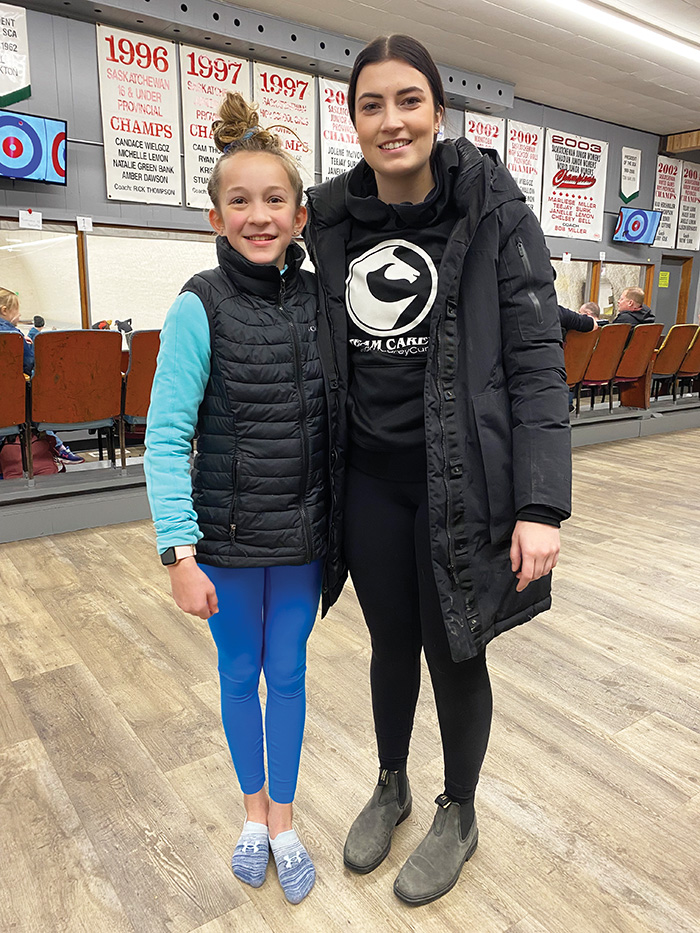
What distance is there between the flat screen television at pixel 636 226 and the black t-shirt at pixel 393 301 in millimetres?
9233

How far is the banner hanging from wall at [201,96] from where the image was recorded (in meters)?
5.51

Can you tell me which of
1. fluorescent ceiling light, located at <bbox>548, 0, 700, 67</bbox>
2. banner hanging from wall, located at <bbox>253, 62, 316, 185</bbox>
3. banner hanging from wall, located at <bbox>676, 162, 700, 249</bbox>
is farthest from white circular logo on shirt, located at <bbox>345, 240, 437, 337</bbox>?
banner hanging from wall, located at <bbox>676, 162, 700, 249</bbox>

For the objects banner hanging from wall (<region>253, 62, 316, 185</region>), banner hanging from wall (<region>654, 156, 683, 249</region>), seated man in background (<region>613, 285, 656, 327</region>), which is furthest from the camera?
banner hanging from wall (<region>654, 156, 683, 249</region>)

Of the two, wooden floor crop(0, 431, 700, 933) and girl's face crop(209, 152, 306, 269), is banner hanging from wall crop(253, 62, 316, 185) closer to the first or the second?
wooden floor crop(0, 431, 700, 933)

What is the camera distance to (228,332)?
3.61 feet

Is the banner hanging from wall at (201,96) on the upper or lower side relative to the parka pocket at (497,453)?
upper

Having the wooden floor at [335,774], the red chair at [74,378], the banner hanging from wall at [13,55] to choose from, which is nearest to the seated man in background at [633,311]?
the wooden floor at [335,774]

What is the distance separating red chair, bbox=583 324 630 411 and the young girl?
4601 millimetres

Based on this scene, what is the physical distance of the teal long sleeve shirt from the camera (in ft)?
3.50

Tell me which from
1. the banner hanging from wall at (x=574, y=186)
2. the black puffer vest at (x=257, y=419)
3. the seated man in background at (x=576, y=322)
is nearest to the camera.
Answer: the black puffer vest at (x=257, y=419)

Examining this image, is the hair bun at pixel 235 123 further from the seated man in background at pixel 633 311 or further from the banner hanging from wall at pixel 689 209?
the banner hanging from wall at pixel 689 209

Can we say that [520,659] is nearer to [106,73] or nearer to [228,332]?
[228,332]

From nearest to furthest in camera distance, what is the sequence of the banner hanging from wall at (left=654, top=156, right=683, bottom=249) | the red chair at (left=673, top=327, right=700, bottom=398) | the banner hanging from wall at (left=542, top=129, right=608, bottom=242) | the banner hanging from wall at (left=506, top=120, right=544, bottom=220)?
1. the red chair at (left=673, top=327, right=700, bottom=398)
2. the banner hanging from wall at (left=506, top=120, right=544, bottom=220)
3. the banner hanging from wall at (left=542, top=129, right=608, bottom=242)
4. the banner hanging from wall at (left=654, top=156, right=683, bottom=249)

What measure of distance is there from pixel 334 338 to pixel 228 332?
0.18 metres
